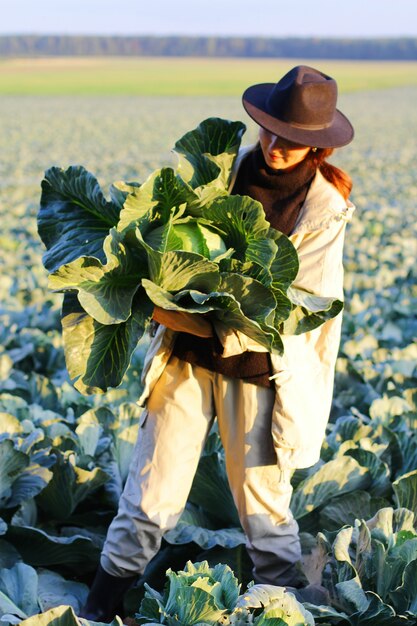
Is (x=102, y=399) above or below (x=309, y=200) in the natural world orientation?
below

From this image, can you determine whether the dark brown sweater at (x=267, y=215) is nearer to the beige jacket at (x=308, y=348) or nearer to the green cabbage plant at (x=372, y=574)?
the beige jacket at (x=308, y=348)

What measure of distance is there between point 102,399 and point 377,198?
9.90 meters

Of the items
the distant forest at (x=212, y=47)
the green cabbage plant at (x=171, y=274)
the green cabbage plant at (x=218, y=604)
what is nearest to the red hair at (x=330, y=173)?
the green cabbage plant at (x=171, y=274)

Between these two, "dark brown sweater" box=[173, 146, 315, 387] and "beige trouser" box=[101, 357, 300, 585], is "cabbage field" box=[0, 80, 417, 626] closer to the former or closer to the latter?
"beige trouser" box=[101, 357, 300, 585]

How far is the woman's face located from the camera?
2518mm

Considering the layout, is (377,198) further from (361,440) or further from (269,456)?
(269,456)

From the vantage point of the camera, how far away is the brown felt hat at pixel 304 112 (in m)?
2.46

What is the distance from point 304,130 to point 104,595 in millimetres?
1596

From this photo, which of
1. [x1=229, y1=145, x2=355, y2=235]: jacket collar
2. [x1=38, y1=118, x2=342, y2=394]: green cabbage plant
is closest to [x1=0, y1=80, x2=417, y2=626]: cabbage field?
[x1=38, y1=118, x2=342, y2=394]: green cabbage plant

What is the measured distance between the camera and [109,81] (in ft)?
231

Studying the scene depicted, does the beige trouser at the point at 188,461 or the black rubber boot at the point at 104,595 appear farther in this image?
the black rubber boot at the point at 104,595

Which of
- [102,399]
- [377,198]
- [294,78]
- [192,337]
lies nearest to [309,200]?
[294,78]

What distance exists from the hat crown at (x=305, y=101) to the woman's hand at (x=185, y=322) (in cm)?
63

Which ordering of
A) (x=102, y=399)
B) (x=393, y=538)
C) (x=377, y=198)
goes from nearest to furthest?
(x=393, y=538)
(x=102, y=399)
(x=377, y=198)
